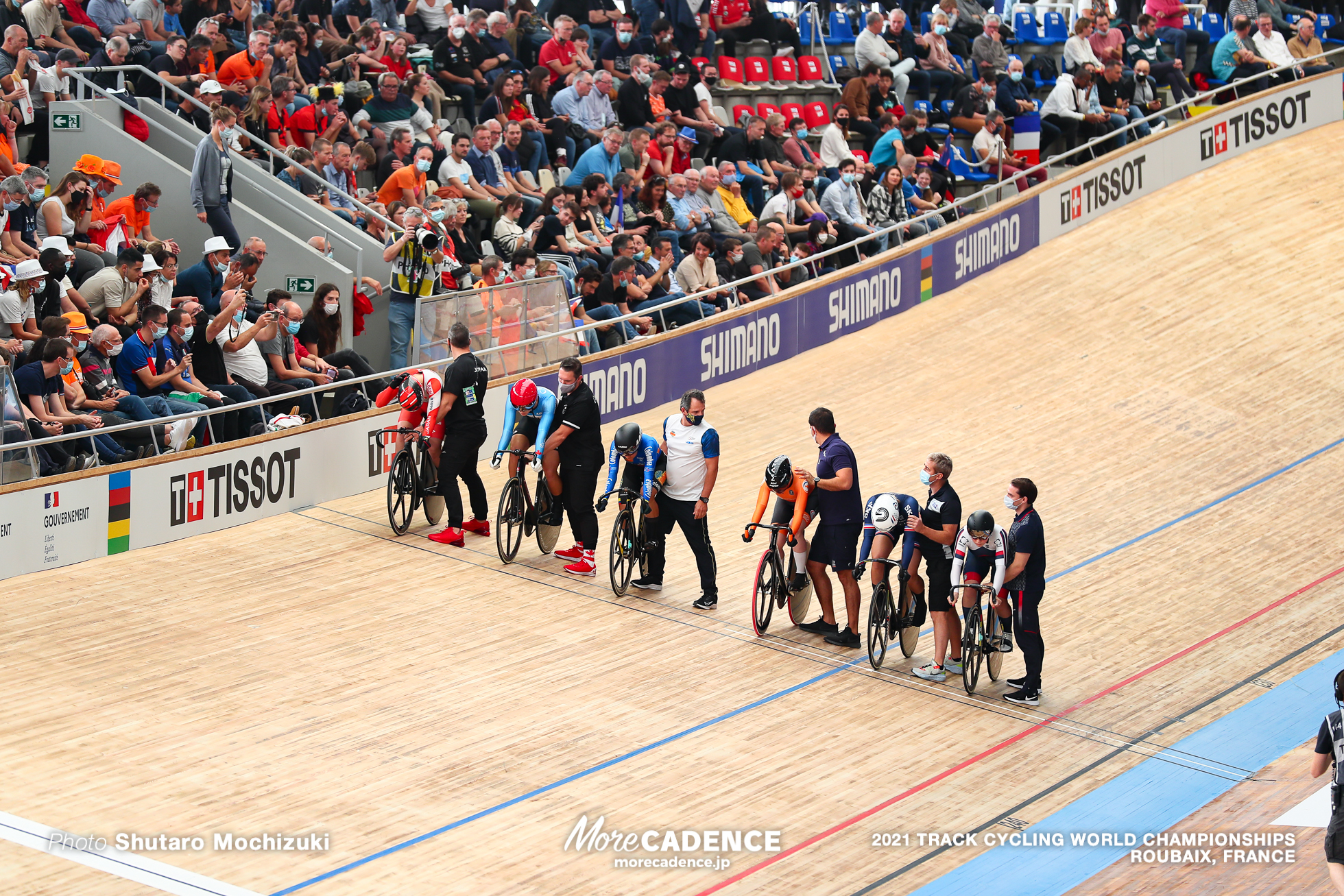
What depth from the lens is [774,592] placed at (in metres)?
9.11

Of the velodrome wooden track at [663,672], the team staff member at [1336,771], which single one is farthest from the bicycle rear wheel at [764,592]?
the team staff member at [1336,771]

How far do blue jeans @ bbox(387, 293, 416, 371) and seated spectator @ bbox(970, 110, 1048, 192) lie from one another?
887cm

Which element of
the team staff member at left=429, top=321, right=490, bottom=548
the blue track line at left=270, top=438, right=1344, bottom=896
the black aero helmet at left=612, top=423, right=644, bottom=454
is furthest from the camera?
the team staff member at left=429, top=321, right=490, bottom=548

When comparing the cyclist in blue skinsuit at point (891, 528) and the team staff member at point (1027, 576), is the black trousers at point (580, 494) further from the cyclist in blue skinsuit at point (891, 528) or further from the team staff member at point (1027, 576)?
the team staff member at point (1027, 576)

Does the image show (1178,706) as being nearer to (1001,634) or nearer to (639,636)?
(1001,634)

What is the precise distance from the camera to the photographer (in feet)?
40.3

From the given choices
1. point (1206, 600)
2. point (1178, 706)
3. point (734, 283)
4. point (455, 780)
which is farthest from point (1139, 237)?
point (455, 780)

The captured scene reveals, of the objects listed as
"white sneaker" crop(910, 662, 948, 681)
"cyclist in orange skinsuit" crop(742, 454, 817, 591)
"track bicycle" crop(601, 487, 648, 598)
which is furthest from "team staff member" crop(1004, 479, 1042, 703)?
"track bicycle" crop(601, 487, 648, 598)

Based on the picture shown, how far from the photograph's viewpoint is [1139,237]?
1786 cm

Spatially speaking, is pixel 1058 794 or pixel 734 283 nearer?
pixel 1058 794

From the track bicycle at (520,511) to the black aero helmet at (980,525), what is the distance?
3.07 meters

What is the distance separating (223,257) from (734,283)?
5156mm

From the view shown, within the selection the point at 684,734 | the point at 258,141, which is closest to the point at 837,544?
the point at 684,734

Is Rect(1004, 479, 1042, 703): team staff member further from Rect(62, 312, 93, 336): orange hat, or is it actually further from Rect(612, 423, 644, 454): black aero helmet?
Rect(62, 312, 93, 336): orange hat
